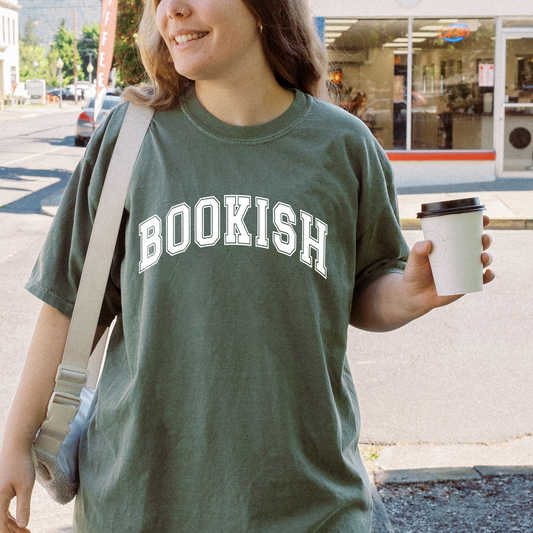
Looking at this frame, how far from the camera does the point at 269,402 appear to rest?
1379mm

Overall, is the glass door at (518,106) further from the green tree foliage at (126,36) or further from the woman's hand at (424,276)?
the woman's hand at (424,276)

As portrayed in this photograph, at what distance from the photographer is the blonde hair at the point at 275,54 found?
1.55 m

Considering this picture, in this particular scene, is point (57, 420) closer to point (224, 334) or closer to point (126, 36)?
point (224, 334)

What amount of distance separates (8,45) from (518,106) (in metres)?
78.9

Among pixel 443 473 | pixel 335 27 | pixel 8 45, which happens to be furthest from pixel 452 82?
pixel 8 45

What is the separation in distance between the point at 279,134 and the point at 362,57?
1372 cm

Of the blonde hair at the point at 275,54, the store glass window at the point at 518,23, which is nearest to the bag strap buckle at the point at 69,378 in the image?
the blonde hair at the point at 275,54

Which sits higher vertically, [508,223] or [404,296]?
[404,296]

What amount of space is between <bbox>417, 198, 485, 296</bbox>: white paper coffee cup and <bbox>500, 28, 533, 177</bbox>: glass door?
47.3 feet

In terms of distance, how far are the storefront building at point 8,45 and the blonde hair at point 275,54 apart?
269ft

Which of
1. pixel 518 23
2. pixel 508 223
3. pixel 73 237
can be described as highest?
pixel 518 23

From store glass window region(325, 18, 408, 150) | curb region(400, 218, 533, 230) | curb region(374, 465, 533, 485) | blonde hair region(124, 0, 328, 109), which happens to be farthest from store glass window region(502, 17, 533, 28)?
blonde hair region(124, 0, 328, 109)

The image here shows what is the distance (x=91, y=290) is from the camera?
1472 mm

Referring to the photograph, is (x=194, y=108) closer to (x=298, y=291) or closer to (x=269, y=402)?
(x=298, y=291)
